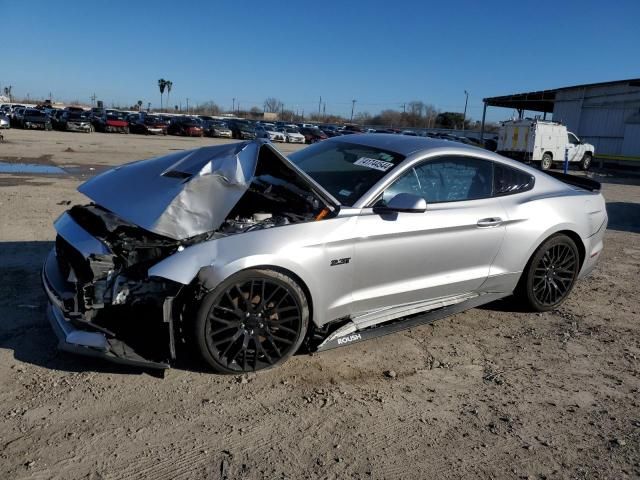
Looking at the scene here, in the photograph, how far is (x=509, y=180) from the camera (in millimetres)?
4781

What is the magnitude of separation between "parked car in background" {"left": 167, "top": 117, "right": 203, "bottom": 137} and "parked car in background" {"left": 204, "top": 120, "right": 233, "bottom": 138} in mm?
1004

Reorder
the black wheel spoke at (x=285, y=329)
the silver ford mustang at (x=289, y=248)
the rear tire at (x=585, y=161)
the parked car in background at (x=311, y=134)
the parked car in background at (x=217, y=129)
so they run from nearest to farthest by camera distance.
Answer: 1. the silver ford mustang at (x=289, y=248)
2. the black wheel spoke at (x=285, y=329)
3. the rear tire at (x=585, y=161)
4. the parked car in background at (x=217, y=129)
5. the parked car in background at (x=311, y=134)

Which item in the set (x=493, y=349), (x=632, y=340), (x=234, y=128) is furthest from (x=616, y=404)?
(x=234, y=128)

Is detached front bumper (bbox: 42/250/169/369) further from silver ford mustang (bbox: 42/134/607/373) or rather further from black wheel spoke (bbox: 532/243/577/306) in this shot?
black wheel spoke (bbox: 532/243/577/306)

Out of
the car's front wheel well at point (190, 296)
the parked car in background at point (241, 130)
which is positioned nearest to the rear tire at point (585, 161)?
the parked car in background at point (241, 130)

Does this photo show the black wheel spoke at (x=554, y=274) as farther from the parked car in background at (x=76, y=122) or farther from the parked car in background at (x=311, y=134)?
the parked car in background at (x=311, y=134)

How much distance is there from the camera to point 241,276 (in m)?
3.34

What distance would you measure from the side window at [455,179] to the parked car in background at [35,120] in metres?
37.1

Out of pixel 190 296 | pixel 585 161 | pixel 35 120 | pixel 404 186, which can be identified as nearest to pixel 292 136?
pixel 35 120

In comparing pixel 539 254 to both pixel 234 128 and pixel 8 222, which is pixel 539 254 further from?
pixel 234 128

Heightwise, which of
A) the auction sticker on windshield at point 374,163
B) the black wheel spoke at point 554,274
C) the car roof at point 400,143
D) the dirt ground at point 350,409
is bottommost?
the dirt ground at point 350,409

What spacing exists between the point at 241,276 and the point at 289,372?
813 millimetres

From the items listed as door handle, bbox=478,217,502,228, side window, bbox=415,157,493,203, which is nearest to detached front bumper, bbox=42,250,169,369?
side window, bbox=415,157,493,203

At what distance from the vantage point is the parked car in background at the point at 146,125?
3994 centimetres
